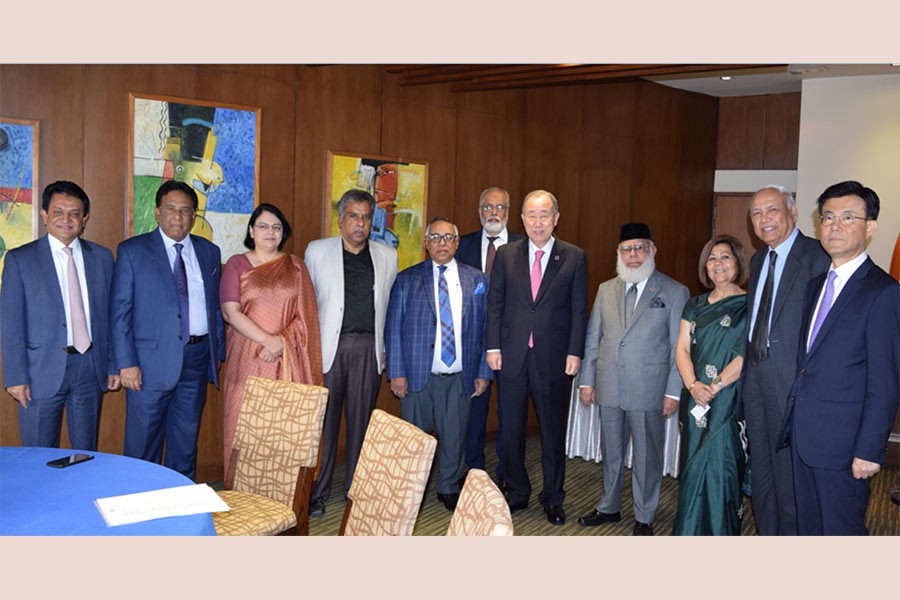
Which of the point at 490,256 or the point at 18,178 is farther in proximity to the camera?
the point at 490,256

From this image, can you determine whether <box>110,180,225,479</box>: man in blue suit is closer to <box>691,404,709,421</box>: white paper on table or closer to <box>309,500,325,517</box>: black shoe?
<box>309,500,325,517</box>: black shoe

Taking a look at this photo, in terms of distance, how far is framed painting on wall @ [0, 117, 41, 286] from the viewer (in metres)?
4.07

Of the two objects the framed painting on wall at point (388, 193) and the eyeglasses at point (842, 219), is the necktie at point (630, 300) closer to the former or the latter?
the eyeglasses at point (842, 219)

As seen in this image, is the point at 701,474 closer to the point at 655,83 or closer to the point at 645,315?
the point at 645,315

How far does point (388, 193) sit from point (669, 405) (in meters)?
2.77

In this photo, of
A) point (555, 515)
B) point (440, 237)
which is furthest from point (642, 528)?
point (440, 237)

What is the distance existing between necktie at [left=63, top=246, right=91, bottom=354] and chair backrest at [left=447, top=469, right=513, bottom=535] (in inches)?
97.8

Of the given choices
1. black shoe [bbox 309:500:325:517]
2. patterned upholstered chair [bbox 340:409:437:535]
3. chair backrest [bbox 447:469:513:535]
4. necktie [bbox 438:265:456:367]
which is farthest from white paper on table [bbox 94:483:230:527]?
necktie [bbox 438:265:456:367]

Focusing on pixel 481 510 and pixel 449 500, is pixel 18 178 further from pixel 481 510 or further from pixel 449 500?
pixel 481 510

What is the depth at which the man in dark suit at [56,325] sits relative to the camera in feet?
11.6

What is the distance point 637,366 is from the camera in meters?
4.01

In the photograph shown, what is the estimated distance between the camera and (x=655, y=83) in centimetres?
796

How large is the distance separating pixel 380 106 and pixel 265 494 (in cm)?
344

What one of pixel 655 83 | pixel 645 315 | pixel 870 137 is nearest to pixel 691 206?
pixel 655 83
